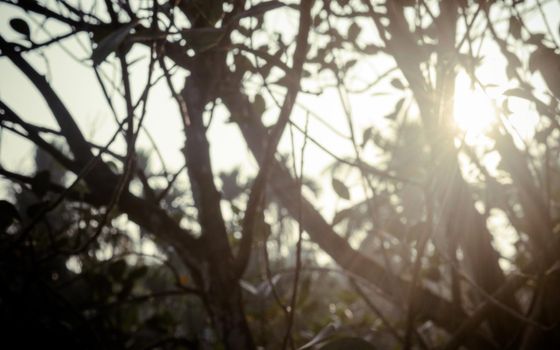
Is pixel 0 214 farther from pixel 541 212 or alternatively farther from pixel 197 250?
pixel 541 212

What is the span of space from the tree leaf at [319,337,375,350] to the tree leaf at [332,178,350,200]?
2.00 feet

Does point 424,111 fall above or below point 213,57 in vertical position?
below

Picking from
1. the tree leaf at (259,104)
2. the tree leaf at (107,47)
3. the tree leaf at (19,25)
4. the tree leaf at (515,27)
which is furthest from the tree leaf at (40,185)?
the tree leaf at (515,27)

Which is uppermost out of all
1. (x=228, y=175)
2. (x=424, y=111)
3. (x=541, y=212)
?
(x=228, y=175)

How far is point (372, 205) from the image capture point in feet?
3.16

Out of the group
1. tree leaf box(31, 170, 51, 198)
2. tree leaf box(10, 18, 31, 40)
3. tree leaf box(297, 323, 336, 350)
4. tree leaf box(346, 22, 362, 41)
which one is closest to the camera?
tree leaf box(297, 323, 336, 350)

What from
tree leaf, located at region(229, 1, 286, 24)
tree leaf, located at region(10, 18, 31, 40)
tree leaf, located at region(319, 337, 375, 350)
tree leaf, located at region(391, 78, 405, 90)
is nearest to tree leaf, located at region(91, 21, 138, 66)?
tree leaf, located at region(229, 1, 286, 24)

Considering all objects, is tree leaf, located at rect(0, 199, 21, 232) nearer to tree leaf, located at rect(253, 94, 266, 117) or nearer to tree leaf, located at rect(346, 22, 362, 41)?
tree leaf, located at rect(253, 94, 266, 117)

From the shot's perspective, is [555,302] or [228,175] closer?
[555,302]

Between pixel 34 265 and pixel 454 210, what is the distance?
1.76m

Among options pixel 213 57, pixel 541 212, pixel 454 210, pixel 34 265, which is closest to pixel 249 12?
pixel 213 57

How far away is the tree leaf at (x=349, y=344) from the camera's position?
2.35 feet

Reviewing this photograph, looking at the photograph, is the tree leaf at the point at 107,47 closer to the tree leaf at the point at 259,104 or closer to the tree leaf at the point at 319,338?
the tree leaf at the point at 319,338

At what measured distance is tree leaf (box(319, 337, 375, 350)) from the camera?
2.35ft
